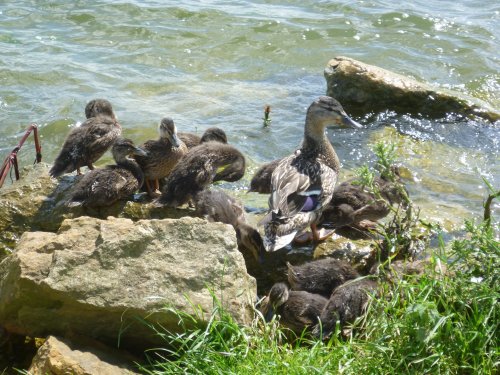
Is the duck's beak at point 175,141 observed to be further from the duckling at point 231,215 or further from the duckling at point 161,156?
the duckling at point 231,215

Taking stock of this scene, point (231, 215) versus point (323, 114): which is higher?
point (323, 114)

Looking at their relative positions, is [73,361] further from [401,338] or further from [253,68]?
[253,68]

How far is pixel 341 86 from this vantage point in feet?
33.3

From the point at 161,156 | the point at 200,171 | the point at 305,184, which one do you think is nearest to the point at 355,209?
the point at 305,184

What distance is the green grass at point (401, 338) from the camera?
12.8ft

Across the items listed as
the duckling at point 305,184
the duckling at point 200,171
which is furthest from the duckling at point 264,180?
the duckling at point 305,184

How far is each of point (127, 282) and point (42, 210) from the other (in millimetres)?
1871

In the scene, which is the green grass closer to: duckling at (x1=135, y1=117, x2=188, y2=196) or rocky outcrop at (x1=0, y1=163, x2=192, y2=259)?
rocky outcrop at (x1=0, y1=163, x2=192, y2=259)

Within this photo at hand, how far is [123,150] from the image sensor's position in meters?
6.42

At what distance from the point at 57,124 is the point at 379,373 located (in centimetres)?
658

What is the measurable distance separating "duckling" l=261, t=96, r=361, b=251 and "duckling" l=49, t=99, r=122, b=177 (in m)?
1.55

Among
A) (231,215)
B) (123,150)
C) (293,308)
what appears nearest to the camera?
(293,308)

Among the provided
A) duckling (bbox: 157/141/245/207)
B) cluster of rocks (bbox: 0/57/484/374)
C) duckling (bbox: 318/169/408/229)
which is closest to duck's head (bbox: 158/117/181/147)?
duckling (bbox: 157/141/245/207)

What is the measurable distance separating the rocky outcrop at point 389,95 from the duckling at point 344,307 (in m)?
5.54
